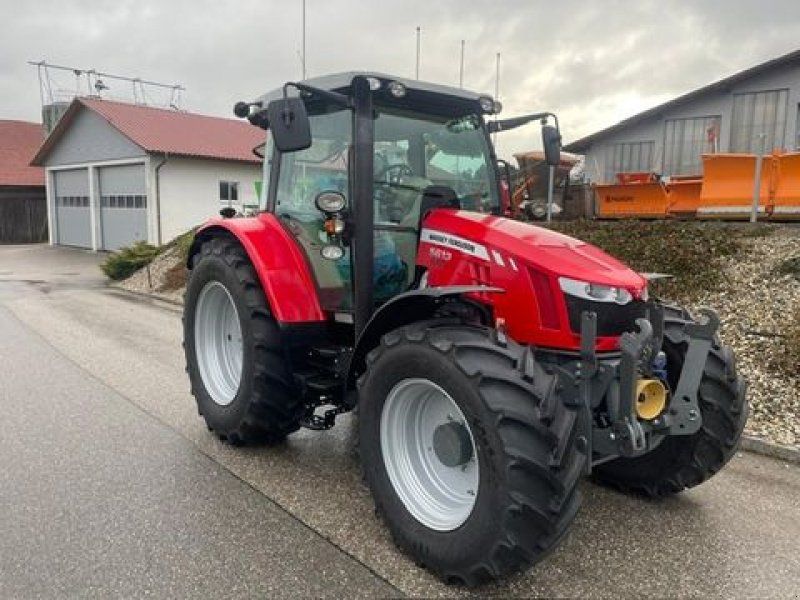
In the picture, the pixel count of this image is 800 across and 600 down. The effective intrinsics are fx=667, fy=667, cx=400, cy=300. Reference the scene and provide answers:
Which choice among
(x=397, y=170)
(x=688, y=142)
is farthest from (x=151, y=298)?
(x=688, y=142)

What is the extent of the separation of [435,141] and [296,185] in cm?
94

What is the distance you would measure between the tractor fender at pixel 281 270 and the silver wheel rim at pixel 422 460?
→ 1022mm

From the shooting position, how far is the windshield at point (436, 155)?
3.78 m

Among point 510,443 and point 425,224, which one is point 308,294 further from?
point 510,443

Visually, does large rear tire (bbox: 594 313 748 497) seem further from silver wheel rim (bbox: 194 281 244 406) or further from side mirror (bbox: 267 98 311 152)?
silver wheel rim (bbox: 194 281 244 406)

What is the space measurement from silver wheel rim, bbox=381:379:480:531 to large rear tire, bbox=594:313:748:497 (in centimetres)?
120

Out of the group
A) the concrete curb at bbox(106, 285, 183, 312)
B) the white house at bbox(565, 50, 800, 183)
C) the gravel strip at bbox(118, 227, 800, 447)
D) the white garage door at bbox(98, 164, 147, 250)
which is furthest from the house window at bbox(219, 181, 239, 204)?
the gravel strip at bbox(118, 227, 800, 447)

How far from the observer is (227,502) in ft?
11.8

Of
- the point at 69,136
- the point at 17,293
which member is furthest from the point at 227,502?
the point at 69,136

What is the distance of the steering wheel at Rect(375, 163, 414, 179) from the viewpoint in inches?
147

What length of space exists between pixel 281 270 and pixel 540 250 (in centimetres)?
164

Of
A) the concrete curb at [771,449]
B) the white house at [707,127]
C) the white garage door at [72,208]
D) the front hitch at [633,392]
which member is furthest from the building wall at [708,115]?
the white garage door at [72,208]

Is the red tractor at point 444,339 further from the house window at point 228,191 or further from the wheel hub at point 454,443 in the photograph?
the house window at point 228,191

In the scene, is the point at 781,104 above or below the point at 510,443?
above
